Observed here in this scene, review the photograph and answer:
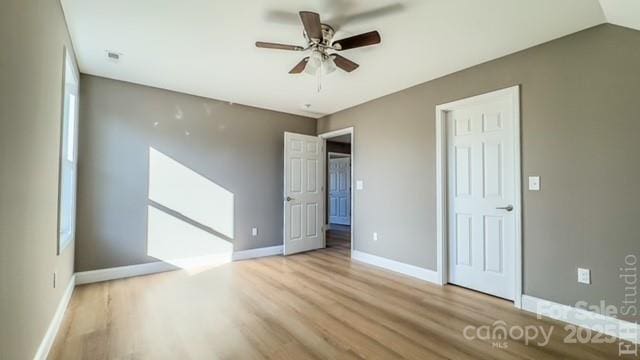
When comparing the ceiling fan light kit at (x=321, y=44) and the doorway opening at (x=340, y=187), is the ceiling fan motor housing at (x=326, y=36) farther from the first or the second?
the doorway opening at (x=340, y=187)

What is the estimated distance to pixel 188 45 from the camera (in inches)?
110

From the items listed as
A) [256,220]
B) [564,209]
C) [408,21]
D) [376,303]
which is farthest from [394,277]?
[408,21]

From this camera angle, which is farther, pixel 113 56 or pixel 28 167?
pixel 113 56

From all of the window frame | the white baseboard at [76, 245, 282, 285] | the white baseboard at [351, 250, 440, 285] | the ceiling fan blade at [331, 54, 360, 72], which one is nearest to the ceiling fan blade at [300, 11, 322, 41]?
the ceiling fan blade at [331, 54, 360, 72]

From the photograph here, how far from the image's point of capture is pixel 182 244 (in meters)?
4.13

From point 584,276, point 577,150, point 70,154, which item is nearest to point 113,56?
point 70,154

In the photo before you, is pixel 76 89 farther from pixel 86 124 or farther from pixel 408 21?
pixel 408 21

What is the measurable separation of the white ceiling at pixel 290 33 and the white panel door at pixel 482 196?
637 millimetres

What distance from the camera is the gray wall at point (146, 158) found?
11.6 ft

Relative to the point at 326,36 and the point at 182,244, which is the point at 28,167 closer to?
the point at 326,36

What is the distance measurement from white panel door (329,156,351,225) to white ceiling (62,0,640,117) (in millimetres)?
5351

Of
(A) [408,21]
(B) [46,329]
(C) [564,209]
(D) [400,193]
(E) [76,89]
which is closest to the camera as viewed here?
(B) [46,329]

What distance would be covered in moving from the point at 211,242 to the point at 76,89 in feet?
8.25

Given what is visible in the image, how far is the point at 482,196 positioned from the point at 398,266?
4.80 feet
